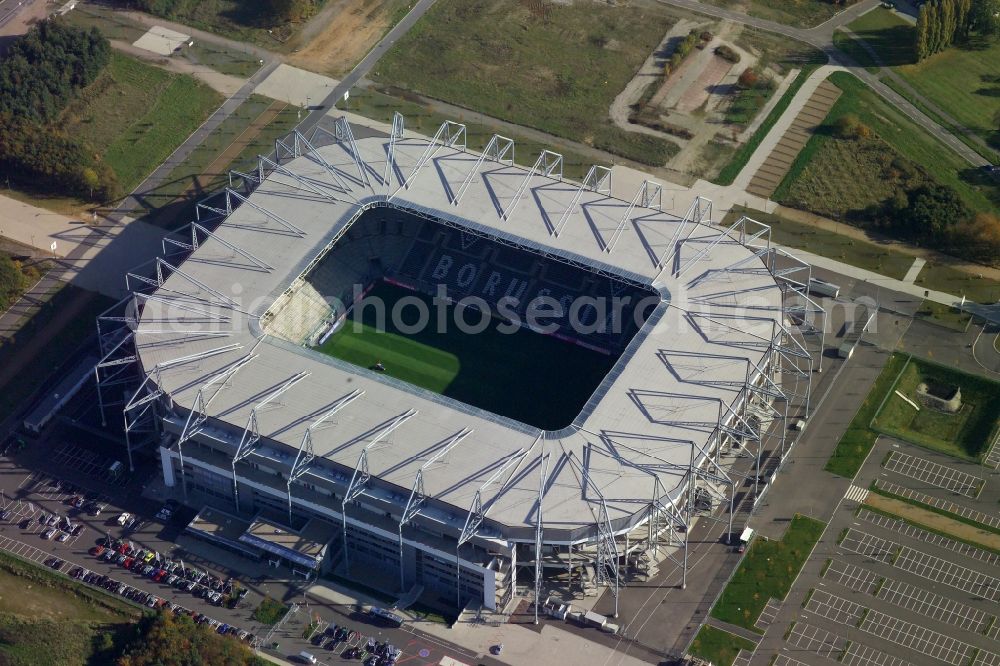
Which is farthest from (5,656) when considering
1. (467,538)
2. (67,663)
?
(467,538)

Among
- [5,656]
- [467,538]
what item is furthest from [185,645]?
[467,538]

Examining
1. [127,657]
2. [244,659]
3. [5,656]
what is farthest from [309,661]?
[5,656]

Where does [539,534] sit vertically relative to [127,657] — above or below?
above

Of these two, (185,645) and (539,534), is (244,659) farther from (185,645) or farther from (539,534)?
(539,534)

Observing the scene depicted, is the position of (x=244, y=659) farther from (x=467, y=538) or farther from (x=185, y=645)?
(x=467, y=538)

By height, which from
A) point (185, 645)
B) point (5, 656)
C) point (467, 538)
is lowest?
point (5, 656)

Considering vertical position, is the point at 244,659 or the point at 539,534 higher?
the point at 539,534

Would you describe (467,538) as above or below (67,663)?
above

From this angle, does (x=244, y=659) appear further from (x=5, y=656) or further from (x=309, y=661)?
(x=5, y=656)
